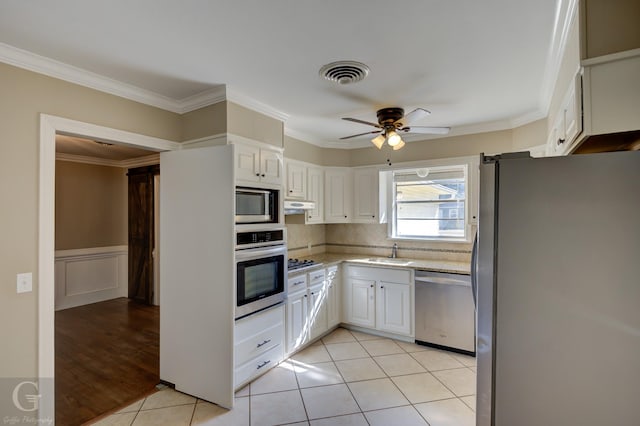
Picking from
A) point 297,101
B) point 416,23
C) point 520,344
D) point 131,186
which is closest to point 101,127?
point 297,101

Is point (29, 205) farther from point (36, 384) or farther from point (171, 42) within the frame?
point (171, 42)

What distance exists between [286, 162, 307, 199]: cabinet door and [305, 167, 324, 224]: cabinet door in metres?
0.11

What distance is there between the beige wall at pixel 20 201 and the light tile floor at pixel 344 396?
0.84 meters

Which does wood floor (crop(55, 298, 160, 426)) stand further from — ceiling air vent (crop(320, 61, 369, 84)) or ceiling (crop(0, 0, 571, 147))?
ceiling air vent (crop(320, 61, 369, 84))

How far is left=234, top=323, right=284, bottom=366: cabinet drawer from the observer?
2.67 meters

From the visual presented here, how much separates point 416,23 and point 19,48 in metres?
2.43

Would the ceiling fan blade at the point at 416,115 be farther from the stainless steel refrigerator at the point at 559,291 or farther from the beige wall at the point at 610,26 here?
the stainless steel refrigerator at the point at 559,291

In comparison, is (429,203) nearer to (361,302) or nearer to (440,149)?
(440,149)

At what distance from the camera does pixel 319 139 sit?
4.34 m

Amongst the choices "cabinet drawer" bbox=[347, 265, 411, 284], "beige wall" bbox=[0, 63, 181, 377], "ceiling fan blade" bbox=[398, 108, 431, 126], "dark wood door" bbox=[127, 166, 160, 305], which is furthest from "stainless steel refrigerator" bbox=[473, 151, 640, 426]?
"dark wood door" bbox=[127, 166, 160, 305]

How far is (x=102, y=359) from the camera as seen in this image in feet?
10.8

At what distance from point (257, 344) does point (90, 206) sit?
4.55 meters

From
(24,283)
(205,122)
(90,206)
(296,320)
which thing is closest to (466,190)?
(296,320)

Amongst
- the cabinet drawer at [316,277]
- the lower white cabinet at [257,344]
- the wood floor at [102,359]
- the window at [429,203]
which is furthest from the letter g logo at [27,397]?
the window at [429,203]
